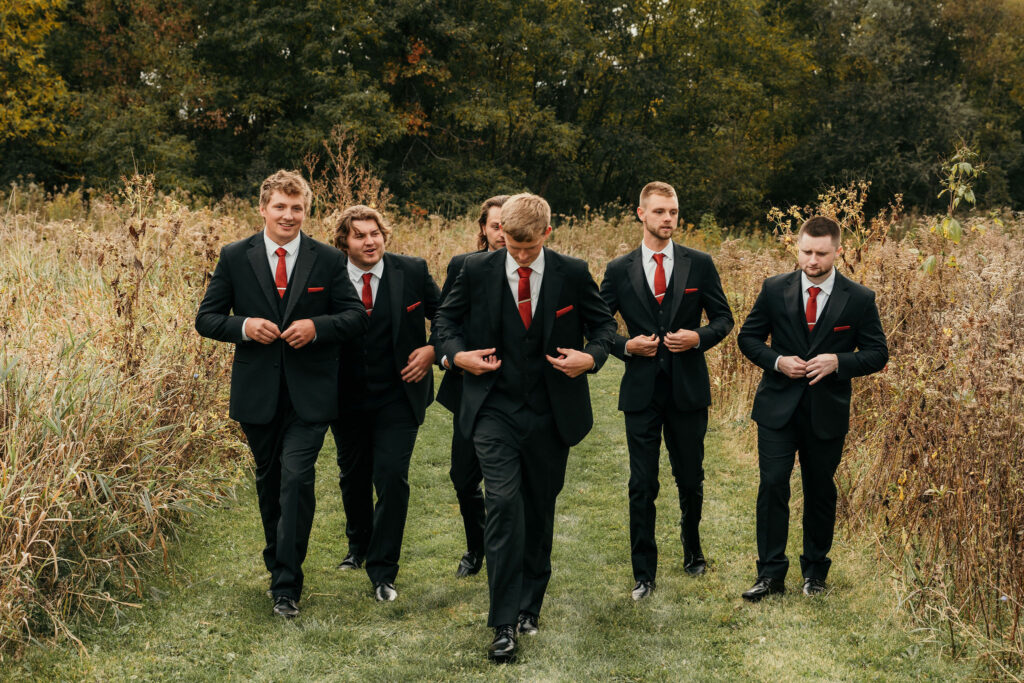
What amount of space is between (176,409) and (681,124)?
108 feet

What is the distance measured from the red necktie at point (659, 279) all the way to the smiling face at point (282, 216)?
6.60ft

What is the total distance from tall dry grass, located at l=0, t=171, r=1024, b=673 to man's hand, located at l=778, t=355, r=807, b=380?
2.16ft

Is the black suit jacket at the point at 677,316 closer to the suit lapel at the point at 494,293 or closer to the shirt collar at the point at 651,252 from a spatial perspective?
the shirt collar at the point at 651,252

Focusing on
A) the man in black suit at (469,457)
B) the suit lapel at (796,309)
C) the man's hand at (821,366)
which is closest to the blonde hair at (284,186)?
the man in black suit at (469,457)

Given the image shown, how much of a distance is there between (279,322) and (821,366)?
9.35 feet

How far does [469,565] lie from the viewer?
5520mm

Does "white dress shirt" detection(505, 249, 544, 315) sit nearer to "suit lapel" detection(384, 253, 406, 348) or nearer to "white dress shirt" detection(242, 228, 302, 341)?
"suit lapel" detection(384, 253, 406, 348)

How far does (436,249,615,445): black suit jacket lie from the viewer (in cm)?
434

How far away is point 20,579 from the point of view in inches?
165

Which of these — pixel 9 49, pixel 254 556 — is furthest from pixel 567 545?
pixel 9 49

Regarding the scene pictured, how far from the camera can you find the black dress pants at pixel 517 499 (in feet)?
13.9

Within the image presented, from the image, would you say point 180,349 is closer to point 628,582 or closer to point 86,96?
point 628,582

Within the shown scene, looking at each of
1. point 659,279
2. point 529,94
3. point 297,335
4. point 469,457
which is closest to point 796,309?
point 659,279

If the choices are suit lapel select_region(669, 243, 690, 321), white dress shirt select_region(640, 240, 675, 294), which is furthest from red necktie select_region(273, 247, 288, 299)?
suit lapel select_region(669, 243, 690, 321)
